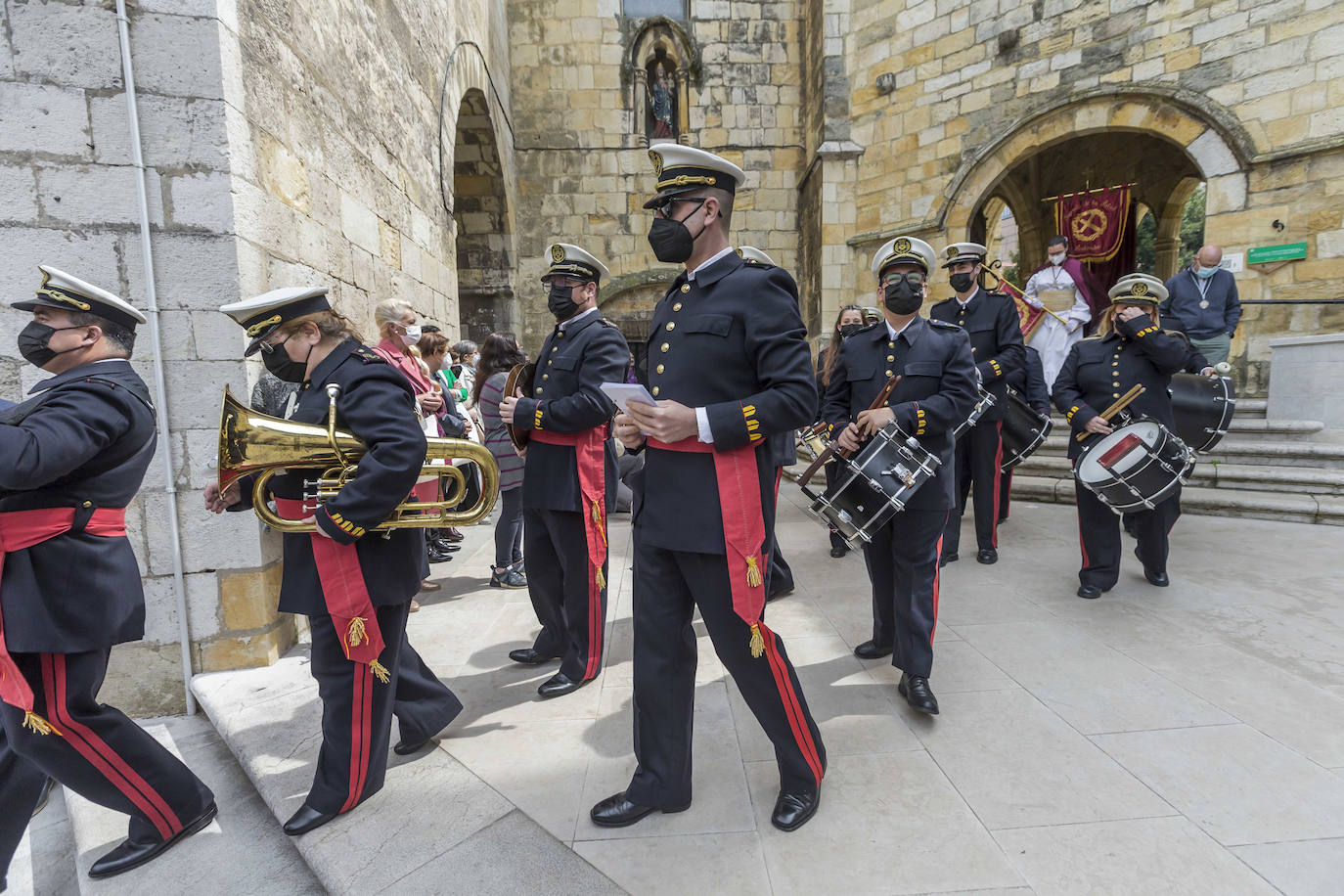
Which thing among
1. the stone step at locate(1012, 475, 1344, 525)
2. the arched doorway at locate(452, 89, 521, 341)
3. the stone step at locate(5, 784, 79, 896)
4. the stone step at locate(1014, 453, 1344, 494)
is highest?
the arched doorway at locate(452, 89, 521, 341)

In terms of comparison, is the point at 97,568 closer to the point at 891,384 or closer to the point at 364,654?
the point at 364,654

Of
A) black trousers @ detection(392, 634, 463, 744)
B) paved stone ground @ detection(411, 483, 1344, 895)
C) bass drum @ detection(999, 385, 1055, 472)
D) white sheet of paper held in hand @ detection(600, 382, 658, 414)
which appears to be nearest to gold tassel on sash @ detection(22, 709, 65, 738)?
black trousers @ detection(392, 634, 463, 744)

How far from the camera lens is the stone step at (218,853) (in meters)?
2.21

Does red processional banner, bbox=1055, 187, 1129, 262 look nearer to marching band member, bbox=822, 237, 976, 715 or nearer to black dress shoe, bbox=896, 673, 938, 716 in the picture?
marching band member, bbox=822, 237, 976, 715

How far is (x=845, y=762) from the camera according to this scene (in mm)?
2541

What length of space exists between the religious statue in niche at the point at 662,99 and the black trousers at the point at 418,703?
11495 mm

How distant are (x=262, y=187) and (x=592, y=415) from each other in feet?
7.15

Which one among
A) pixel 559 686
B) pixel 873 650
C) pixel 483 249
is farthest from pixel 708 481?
pixel 483 249

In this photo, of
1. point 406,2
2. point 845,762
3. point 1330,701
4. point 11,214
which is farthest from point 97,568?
point 406,2

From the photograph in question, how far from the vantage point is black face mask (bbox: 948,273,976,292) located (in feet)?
15.7

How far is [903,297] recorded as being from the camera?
10.5 ft

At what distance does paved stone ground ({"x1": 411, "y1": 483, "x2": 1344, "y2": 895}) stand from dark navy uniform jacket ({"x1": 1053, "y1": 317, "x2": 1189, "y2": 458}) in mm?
1186

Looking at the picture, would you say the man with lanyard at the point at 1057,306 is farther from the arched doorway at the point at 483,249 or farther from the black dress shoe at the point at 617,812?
the arched doorway at the point at 483,249

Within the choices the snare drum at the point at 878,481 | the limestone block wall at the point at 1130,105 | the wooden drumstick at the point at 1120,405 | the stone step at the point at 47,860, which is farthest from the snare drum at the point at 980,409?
the limestone block wall at the point at 1130,105
